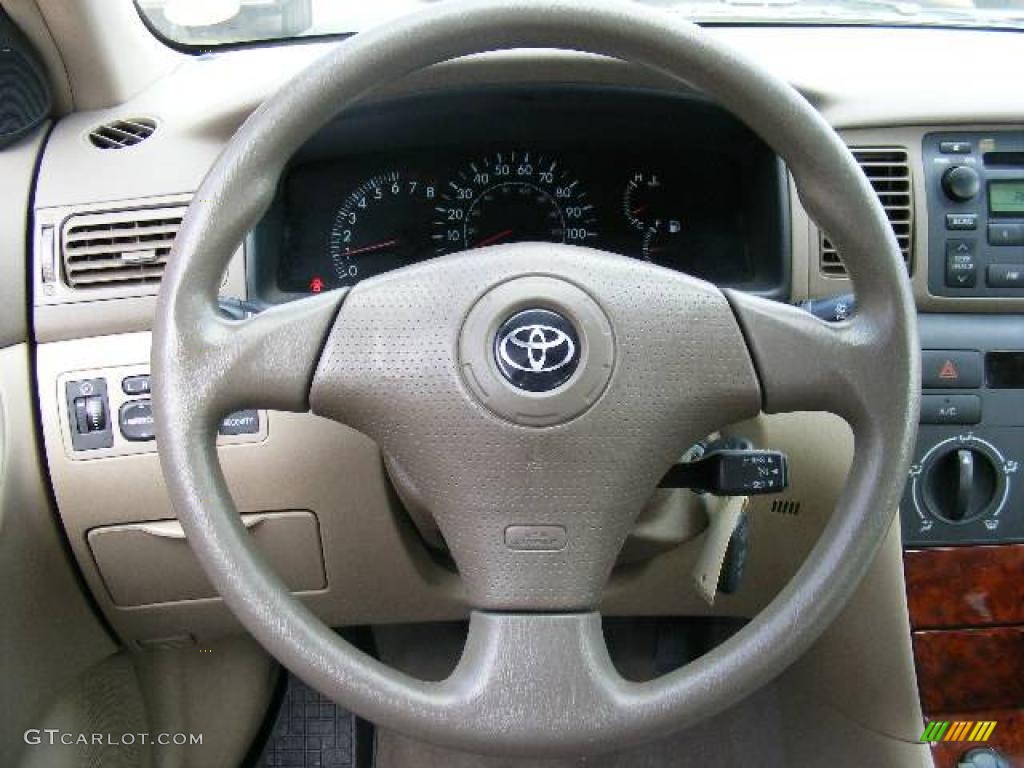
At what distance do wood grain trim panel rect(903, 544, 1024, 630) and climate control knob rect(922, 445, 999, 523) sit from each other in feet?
0.17

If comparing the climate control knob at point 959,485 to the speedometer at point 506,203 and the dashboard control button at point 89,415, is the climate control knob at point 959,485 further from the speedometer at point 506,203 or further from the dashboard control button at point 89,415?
the dashboard control button at point 89,415

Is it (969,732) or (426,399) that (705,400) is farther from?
(969,732)

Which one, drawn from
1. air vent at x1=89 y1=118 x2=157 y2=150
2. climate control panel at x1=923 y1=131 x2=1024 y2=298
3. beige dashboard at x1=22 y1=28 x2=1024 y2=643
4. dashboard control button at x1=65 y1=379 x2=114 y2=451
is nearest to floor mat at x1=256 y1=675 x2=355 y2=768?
beige dashboard at x1=22 y1=28 x2=1024 y2=643

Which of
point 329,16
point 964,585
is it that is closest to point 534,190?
point 329,16

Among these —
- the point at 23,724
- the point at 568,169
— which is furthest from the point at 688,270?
the point at 23,724

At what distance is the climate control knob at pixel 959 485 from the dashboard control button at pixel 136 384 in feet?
3.09

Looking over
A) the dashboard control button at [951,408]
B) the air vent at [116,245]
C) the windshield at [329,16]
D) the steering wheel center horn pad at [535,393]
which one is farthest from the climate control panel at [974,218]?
the air vent at [116,245]

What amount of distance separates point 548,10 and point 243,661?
3.81 ft

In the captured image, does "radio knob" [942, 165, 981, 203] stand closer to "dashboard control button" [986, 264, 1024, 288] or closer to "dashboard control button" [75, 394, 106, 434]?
"dashboard control button" [986, 264, 1024, 288]

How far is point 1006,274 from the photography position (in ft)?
4.72

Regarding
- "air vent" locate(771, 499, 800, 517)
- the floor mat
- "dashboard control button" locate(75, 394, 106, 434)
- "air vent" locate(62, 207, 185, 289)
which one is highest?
"air vent" locate(62, 207, 185, 289)

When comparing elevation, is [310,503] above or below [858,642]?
above

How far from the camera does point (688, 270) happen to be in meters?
1.54

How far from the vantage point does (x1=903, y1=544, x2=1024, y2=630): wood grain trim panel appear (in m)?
1.47
